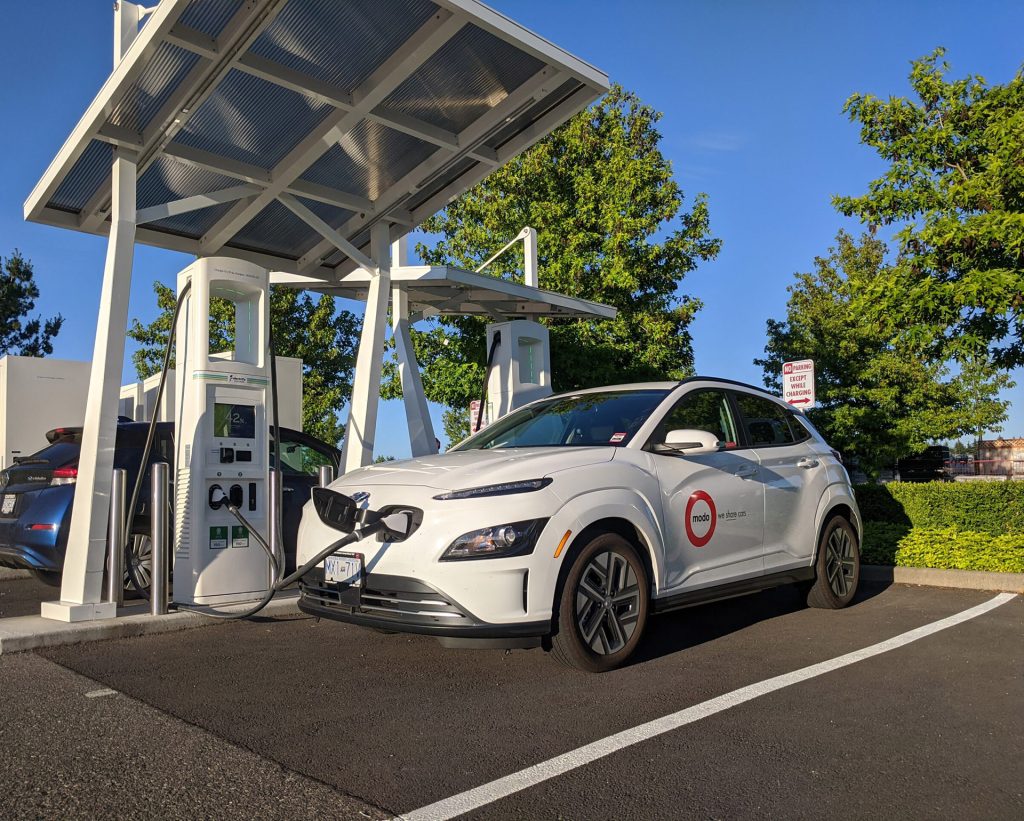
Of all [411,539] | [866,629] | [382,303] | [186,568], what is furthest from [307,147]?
[866,629]

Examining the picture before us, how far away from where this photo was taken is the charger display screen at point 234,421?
7238 mm

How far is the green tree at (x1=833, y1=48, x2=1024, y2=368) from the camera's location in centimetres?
1031

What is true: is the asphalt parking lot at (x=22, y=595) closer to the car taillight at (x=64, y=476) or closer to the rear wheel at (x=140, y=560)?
the rear wheel at (x=140, y=560)

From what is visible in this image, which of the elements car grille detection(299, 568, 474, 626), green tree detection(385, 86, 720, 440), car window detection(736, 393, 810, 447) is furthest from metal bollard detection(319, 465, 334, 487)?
green tree detection(385, 86, 720, 440)

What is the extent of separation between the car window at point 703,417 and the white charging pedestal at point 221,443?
352cm

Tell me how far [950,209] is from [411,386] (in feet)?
23.7

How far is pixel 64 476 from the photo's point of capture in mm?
7789

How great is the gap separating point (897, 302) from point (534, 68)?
20.5 ft

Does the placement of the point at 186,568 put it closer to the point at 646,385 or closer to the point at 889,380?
the point at 646,385

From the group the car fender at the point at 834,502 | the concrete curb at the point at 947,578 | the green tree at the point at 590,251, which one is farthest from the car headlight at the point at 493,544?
the green tree at the point at 590,251

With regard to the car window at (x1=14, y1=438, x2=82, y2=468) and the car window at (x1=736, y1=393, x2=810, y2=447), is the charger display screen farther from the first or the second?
the car window at (x1=736, y1=393, x2=810, y2=447)

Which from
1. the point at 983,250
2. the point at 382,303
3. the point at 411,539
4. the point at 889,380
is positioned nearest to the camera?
the point at 411,539

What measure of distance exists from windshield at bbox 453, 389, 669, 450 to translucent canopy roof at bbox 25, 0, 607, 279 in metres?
2.86

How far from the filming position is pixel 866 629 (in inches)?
246
